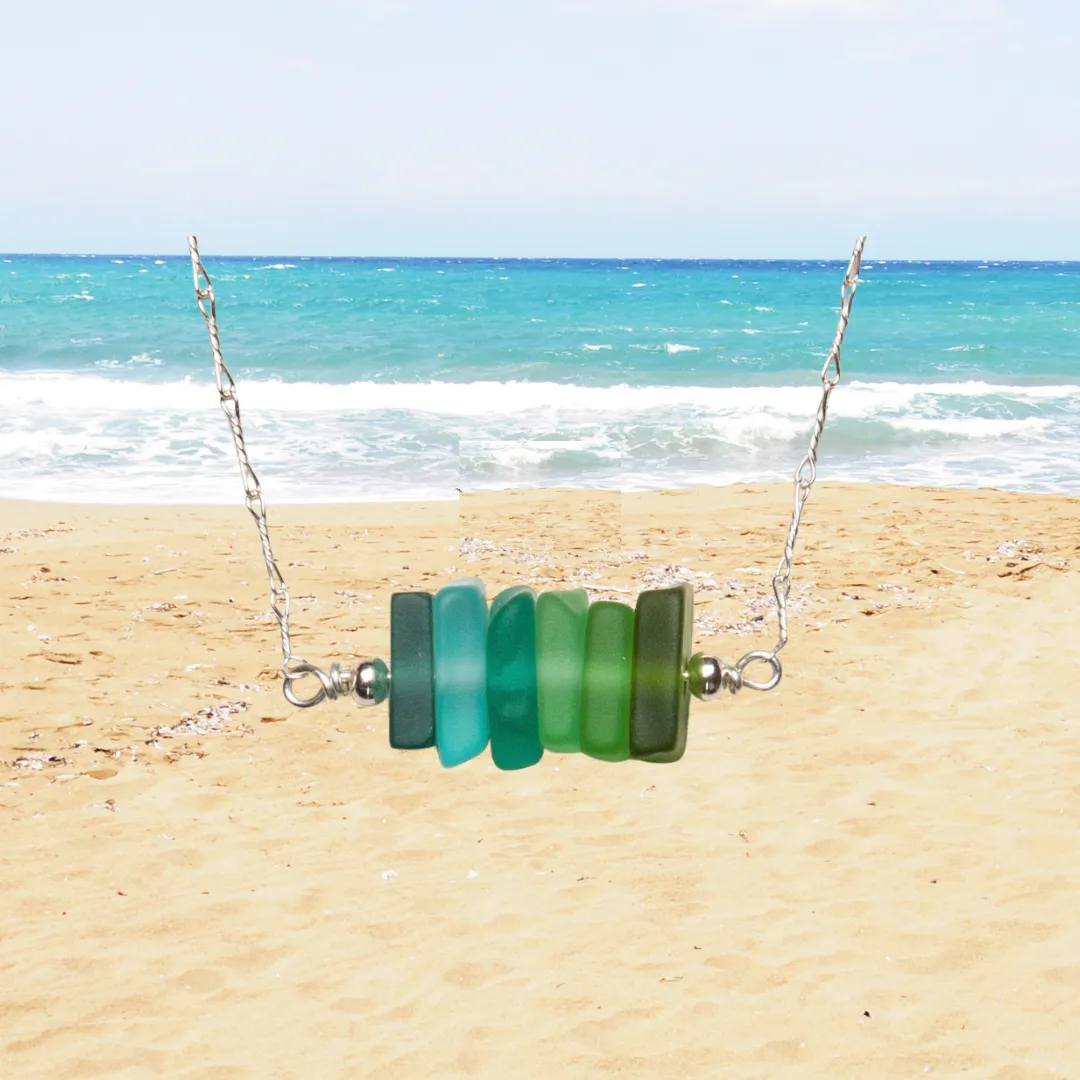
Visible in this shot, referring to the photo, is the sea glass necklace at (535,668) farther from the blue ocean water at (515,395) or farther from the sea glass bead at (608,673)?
the blue ocean water at (515,395)

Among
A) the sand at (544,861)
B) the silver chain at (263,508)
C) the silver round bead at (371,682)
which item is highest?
the silver chain at (263,508)

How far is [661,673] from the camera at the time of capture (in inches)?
91.6

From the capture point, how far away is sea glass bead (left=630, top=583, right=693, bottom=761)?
2.29 metres

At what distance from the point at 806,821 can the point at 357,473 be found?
320 inches

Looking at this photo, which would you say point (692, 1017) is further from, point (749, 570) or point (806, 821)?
point (749, 570)

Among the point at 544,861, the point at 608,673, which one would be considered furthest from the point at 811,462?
the point at 544,861

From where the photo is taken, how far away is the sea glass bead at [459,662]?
7.53 feet

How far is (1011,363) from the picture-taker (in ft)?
72.5

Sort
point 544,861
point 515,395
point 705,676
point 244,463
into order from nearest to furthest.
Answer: point 244,463, point 705,676, point 544,861, point 515,395

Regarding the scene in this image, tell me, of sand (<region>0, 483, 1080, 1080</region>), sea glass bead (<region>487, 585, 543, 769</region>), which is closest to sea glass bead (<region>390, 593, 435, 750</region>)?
sea glass bead (<region>487, 585, 543, 769</region>)

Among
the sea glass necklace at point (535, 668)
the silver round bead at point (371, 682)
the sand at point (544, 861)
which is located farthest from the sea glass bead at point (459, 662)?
the sand at point (544, 861)

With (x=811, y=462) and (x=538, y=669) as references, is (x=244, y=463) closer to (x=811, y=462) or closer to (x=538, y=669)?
(x=538, y=669)

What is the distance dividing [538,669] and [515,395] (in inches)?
623

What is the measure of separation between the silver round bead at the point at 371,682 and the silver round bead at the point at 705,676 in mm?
606
